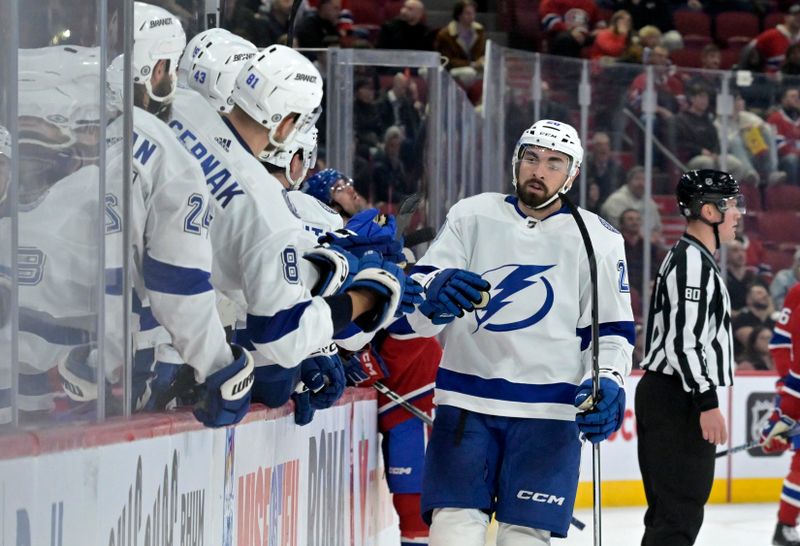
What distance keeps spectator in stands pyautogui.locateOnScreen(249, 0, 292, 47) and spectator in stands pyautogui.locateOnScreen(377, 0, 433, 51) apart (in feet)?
4.99

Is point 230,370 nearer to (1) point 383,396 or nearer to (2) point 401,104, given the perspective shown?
(1) point 383,396

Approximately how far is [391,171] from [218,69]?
2.25 metres

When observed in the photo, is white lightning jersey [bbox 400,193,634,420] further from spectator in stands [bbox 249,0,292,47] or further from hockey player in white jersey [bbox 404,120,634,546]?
spectator in stands [bbox 249,0,292,47]

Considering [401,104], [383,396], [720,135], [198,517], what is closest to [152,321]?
[198,517]

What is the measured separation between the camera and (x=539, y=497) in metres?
3.48

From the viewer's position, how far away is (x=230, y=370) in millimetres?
2537

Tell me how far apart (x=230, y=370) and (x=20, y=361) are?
721mm

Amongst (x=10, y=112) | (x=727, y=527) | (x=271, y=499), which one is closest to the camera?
(x=10, y=112)

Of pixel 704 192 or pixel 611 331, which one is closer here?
pixel 611 331

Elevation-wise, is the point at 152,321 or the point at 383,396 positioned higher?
the point at 152,321

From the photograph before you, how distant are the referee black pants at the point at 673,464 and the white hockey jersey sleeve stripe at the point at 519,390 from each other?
0.66 m

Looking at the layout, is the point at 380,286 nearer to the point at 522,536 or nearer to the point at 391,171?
the point at 522,536

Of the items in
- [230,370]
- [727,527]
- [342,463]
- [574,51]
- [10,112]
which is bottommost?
[727,527]

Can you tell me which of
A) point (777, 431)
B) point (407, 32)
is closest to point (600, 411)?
point (777, 431)
